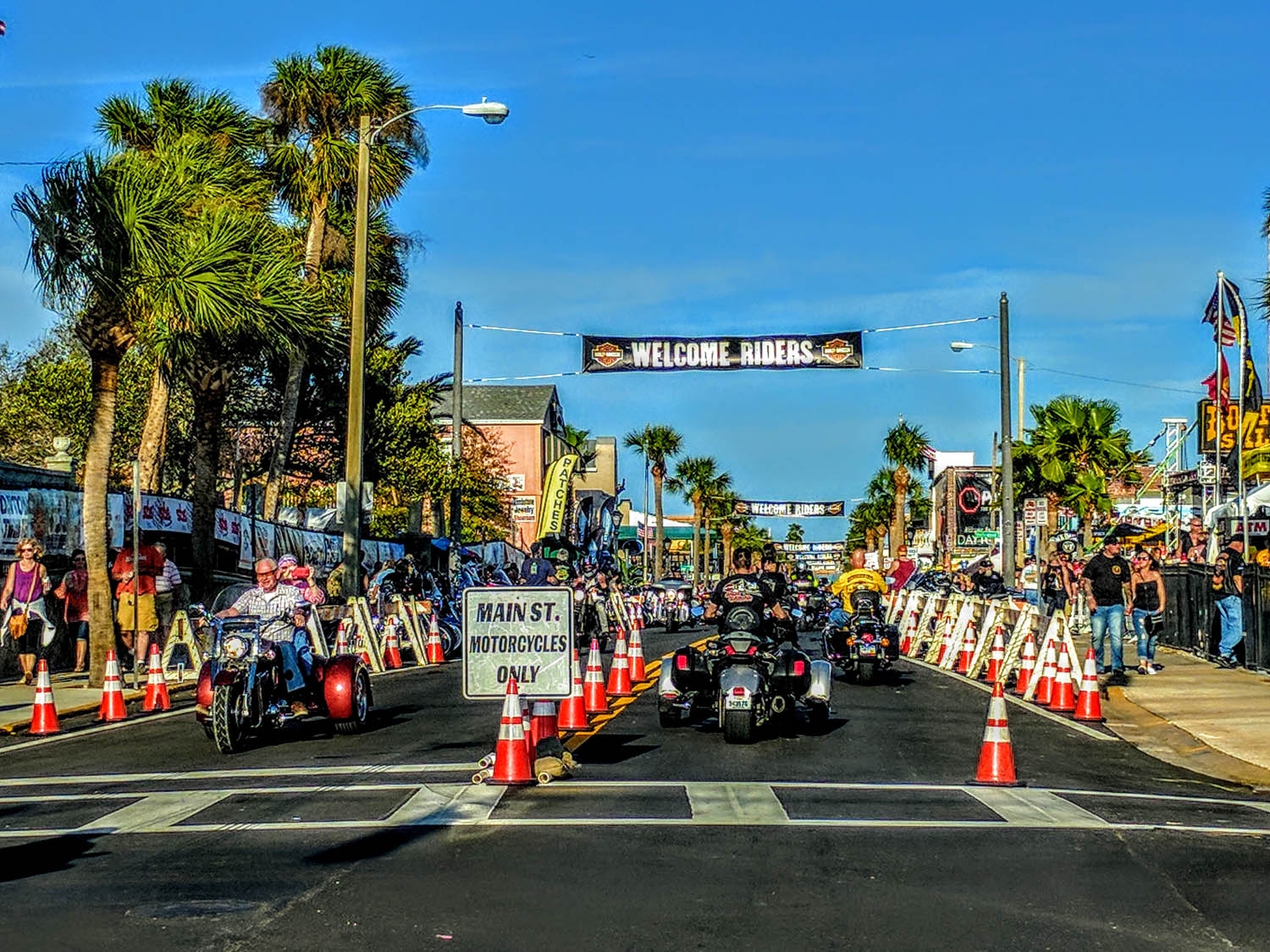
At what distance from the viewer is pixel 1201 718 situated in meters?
17.4

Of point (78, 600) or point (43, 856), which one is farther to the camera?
point (78, 600)

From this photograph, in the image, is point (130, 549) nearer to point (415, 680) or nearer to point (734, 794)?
point (415, 680)

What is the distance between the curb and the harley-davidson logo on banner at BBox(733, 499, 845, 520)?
110040 mm

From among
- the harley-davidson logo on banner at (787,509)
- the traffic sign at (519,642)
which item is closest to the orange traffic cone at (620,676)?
the traffic sign at (519,642)

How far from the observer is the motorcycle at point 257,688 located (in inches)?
546

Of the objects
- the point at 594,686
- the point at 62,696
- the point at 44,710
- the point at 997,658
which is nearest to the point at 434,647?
the point at 62,696

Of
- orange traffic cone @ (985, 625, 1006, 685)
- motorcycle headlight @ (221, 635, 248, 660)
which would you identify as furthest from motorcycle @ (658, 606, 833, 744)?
orange traffic cone @ (985, 625, 1006, 685)

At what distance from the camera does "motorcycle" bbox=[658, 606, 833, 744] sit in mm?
14094

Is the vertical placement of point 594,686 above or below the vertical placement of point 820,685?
below

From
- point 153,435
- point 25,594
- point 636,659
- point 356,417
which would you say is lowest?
point 636,659

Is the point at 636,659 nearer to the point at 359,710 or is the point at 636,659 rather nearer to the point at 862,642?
the point at 862,642

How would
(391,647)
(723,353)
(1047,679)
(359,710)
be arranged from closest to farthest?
(359,710), (1047,679), (391,647), (723,353)

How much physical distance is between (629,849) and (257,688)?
621cm

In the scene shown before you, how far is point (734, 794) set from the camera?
1116 centimetres
